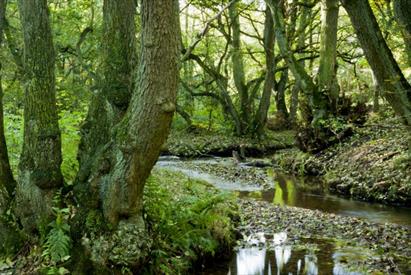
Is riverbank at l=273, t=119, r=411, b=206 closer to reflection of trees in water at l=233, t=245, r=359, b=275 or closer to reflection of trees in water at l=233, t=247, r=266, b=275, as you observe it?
reflection of trees in water at l=233, t=245, r=359, b=275

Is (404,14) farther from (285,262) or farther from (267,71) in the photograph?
(267,71)

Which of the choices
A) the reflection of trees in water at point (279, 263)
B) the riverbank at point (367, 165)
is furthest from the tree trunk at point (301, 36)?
the reflection of trees in water at point (279, 263)

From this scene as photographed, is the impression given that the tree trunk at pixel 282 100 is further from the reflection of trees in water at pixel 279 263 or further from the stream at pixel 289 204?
the reflection of trees in water at pixel 279 263

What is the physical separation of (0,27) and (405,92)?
664 cm

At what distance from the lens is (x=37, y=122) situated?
541 centimetres

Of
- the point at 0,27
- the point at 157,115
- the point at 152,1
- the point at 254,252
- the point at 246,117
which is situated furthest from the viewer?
the point at 246,117

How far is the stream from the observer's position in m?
6.35

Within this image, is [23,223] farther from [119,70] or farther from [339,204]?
[339,204]

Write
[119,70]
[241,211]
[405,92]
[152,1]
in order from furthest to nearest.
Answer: [241,211], [405,92], [119,70], [152,1]

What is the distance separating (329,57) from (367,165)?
509 centimetres

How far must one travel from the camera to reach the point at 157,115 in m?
4.66

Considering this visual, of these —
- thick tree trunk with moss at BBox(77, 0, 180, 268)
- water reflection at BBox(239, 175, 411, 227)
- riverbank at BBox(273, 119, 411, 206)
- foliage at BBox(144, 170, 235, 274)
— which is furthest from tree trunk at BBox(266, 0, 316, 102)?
thick tree trunk with moss at BBox(77, 0, 180, 268)

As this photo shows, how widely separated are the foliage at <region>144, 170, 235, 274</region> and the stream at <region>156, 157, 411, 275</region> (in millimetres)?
356

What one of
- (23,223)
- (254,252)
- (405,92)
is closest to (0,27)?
(23,223)
